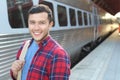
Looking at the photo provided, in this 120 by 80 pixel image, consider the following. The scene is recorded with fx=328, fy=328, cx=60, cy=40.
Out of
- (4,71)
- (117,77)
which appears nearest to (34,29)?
(4,71)

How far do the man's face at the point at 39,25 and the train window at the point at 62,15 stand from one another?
584 centimetres

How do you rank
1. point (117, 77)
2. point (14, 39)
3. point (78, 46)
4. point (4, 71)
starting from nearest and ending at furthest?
point (4, 71), point (14, 39), point (117, 77), point (78, 46)

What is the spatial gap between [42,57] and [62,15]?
6491 mm

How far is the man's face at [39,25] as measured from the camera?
2.07 metres

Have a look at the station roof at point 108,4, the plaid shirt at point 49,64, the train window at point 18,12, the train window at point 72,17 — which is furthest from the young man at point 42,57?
the station roof at point 108,4

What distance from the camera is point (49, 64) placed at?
6.52 ft

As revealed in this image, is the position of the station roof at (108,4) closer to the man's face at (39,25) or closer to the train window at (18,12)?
the train window at (18,12)

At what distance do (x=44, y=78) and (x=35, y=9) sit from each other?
0.44 meters

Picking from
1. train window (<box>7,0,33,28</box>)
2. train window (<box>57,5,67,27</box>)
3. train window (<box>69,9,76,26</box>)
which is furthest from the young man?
train window (<box>69,9,76,26</box>)

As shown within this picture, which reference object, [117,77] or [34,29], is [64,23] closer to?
[117,77]

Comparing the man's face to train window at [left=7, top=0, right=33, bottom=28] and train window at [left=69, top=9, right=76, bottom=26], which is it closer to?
train window at [left=7, top=0, right=33, bottom=28]

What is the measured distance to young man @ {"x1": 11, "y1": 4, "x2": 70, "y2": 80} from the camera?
1975mm

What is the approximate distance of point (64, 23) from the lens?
8.66 metres

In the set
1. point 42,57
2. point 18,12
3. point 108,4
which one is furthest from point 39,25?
point 108,4
